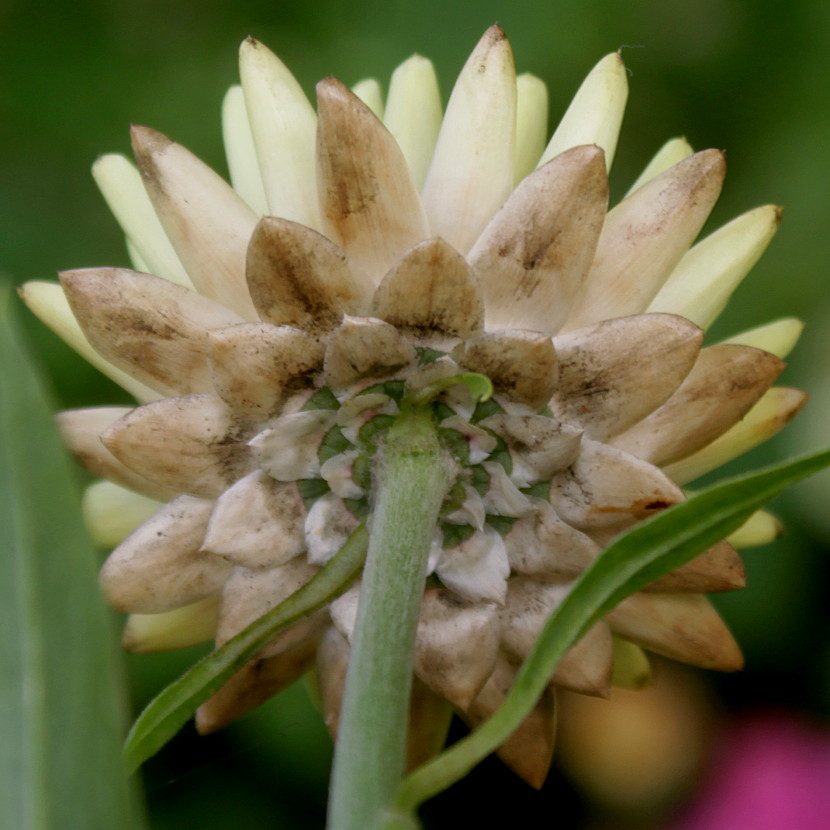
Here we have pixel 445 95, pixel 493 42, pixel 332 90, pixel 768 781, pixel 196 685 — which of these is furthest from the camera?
pixel 445 95

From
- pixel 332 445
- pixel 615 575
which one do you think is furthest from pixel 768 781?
pixel 615 575

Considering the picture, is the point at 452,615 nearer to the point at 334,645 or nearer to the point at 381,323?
the point at 334,645

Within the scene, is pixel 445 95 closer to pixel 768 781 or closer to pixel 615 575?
pixel 768 781

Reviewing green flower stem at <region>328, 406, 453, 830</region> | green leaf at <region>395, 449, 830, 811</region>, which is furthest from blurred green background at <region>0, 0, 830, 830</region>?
green leaf at <region>395, 449, 830, 811</region>

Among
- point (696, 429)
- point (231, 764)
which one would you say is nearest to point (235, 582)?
point (696, 429)

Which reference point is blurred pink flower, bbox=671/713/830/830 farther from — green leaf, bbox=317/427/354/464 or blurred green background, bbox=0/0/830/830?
green leaf, bbox=317/427/354/464
